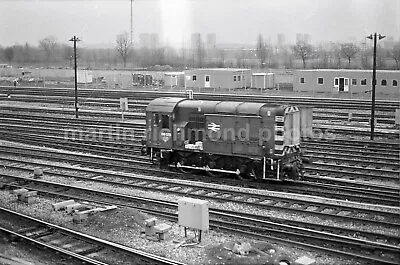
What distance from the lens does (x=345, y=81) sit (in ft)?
166

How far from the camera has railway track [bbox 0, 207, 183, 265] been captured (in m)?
12.9

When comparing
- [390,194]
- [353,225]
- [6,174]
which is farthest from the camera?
[6,174]

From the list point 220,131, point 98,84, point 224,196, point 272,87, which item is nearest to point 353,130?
point 220,131

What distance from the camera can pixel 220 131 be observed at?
2152 centimetres

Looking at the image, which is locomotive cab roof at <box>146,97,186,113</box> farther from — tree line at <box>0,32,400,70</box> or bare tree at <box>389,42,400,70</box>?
tree line at <box>0,32,400,70</box>

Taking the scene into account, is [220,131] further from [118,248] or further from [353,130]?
[353,130]

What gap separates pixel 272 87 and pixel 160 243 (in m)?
46.3

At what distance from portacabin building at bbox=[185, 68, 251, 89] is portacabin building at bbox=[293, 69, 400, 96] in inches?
256

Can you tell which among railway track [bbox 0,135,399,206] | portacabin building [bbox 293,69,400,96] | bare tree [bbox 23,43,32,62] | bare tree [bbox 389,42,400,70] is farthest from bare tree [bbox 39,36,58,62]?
bare tree [bbox 389,42,400,70]

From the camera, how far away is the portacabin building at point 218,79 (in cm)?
5753

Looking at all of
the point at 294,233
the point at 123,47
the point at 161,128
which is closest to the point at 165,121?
the point at 161,128

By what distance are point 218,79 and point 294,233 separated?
A: 145 feet

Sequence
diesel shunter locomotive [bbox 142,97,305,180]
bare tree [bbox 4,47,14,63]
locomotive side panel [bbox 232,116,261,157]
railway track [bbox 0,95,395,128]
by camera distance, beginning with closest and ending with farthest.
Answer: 1. diesel shunter locomotive [bbox 142,97,305,180]
2. locomotive side panel [bbox 232,116,261,157]
3. bare tree [bbox 4,47,14,63]
4. railway track [bbox 0,95,395,128]

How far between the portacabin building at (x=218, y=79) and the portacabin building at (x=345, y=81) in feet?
21.4
